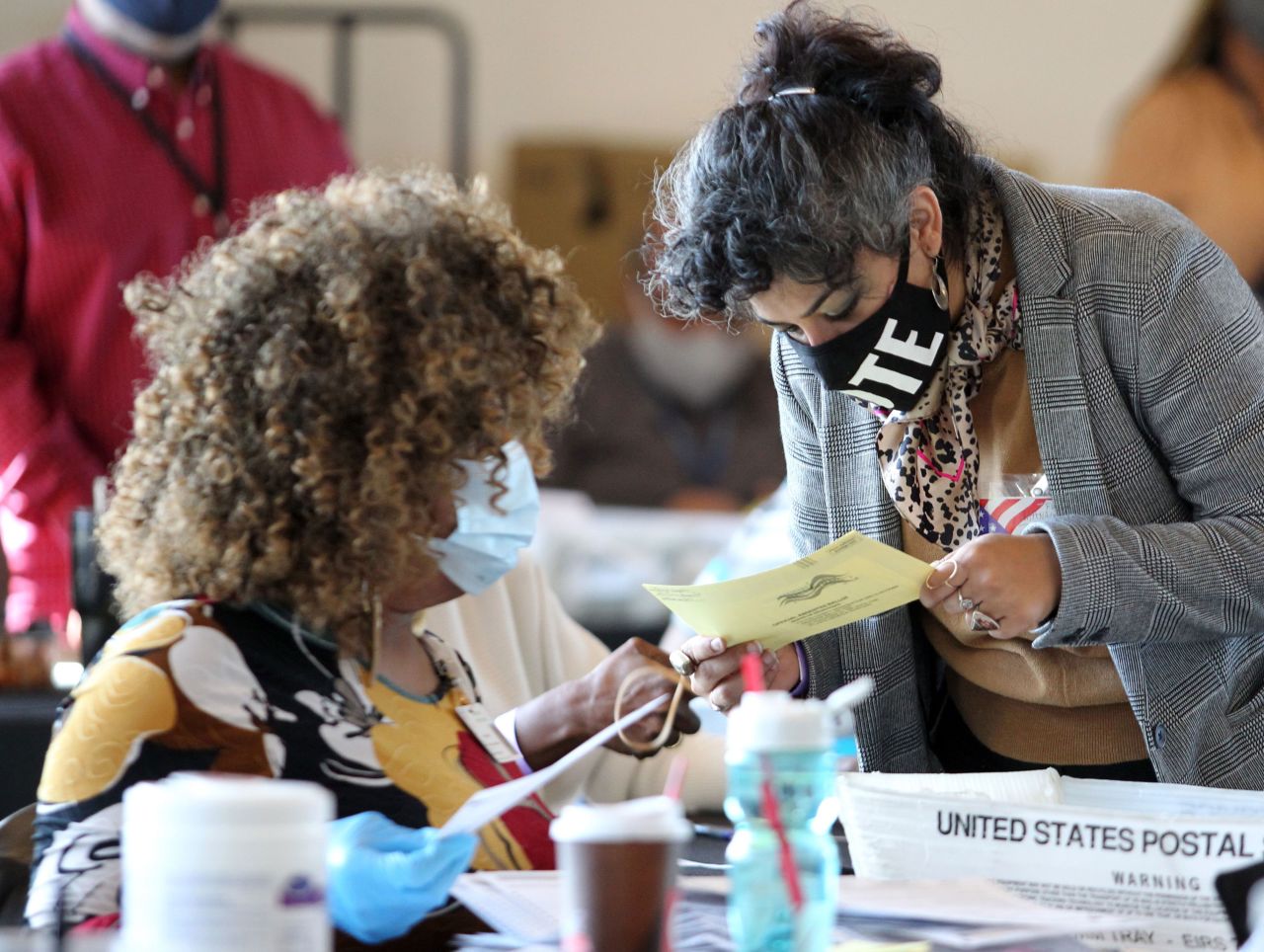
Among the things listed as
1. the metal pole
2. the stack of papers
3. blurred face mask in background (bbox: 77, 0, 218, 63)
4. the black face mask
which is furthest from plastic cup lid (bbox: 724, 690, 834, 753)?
the metal pole

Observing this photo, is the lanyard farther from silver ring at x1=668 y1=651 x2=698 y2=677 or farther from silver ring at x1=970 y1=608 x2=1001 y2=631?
silver ring at x1=970 y1=608 x2=1001 y2=631

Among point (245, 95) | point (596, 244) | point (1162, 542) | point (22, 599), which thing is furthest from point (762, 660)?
point (596, 244)

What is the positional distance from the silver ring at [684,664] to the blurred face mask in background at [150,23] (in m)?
1.98

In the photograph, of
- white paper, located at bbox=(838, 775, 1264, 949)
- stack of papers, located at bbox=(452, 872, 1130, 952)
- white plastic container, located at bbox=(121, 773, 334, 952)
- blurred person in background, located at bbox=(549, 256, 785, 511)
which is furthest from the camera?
blurred person in background, located at bbox=(549, 256, 785, 511)

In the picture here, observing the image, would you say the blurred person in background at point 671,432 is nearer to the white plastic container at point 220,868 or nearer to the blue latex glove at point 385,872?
the blue latex glove at point 385,872

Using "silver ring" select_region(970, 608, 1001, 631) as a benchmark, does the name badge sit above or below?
below

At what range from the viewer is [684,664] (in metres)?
1.33

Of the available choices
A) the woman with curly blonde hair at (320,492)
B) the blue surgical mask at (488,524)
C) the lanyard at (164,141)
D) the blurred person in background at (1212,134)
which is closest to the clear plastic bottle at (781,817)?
the woman with curly blonde hair at (320,492)

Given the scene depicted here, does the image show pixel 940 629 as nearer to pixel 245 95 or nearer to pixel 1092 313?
pixel 1092 313

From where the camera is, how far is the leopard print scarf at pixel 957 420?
1.44 m

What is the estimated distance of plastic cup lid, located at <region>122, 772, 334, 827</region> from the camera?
647 mm

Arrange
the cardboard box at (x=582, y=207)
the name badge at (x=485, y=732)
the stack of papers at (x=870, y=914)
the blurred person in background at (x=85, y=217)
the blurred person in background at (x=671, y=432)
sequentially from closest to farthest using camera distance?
the stack of papers at (x=870, y=914)
the name badge at (x=485, y=732)
the blurred person in background at (x=85, y=217)
the blurred person in background at (x=671, y=432)
the cardboard box at (x=582, y=207)

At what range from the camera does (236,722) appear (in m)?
0.99

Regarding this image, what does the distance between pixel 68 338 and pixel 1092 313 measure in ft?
6.29
